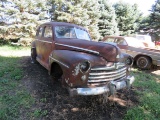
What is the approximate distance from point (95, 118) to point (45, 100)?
131 cm

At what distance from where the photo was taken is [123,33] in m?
21.9

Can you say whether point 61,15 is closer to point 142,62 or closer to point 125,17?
point 142,62

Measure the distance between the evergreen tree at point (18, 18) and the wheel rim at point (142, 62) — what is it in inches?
282

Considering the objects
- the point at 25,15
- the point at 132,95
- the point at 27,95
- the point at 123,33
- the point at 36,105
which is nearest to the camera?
the point at 36,105

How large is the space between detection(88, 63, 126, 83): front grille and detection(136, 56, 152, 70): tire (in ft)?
13.6

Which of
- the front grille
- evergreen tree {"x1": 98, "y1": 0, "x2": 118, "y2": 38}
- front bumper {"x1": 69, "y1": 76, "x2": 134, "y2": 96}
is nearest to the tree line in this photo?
evergreen tree {"x1": 98, "y1": 0, "x2": 118, "y2": 38}

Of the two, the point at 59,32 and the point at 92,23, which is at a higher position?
the point at 92,23

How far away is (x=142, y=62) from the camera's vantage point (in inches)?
297

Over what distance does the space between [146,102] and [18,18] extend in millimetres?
9699

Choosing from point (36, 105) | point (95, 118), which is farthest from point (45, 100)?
point (95, 118)

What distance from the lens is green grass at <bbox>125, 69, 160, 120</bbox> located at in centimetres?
357

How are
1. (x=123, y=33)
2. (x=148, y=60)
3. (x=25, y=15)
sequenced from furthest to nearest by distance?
(x=123, y=33) → (x=25, y=15) → (x=148, y=60)

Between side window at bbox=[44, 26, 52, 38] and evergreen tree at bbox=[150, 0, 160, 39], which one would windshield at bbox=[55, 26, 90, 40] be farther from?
evergreen tree at bbox=[150, 0, 160, 39]

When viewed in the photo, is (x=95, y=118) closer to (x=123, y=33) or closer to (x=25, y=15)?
(x=25, y=15)
